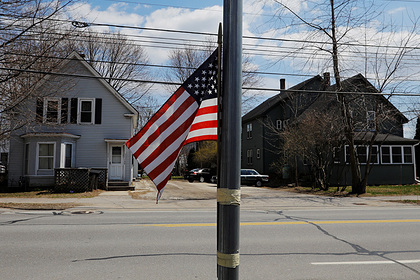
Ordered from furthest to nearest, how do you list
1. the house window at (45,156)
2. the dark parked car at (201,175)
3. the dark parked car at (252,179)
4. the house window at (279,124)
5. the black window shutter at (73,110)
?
1. the house window at (279,124)
2. the dark parked car at (201,175)
3. the dark parked car at (252,179)
4. the black window shutter at (73,110)
5. the house window at (45,156)

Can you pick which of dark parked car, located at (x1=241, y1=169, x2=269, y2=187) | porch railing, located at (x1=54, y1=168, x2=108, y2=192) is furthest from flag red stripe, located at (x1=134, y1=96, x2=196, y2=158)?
dark parked car, located at (x1=241, y1=169, x2=269, y2=187)

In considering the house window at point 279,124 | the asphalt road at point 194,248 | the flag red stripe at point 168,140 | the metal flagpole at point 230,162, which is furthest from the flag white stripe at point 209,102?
the house window at point 279,124

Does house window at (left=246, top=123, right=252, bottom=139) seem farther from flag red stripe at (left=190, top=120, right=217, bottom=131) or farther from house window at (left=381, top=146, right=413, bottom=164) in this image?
flag red stripe at (left=190, top=120, right=217, bottom=131)

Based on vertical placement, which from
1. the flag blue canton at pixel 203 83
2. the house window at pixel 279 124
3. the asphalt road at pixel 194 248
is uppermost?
the house window at pixel 279 124

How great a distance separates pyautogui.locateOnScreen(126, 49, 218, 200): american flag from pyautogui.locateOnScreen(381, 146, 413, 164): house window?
102ft

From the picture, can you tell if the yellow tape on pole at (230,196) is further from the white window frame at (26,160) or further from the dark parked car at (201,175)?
the dark parked car at (201,175)

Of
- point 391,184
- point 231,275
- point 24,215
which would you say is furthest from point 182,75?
point 231,275

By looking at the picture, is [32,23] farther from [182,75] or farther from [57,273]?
[182,75]

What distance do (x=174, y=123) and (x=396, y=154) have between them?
32.1 m

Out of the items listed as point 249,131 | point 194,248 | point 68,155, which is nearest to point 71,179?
point 68,155

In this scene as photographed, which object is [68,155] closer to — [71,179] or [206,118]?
[71,179]

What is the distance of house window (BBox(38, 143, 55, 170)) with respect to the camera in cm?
2256

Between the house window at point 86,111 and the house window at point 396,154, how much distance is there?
24032 millimetres

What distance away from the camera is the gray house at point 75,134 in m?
22.4
